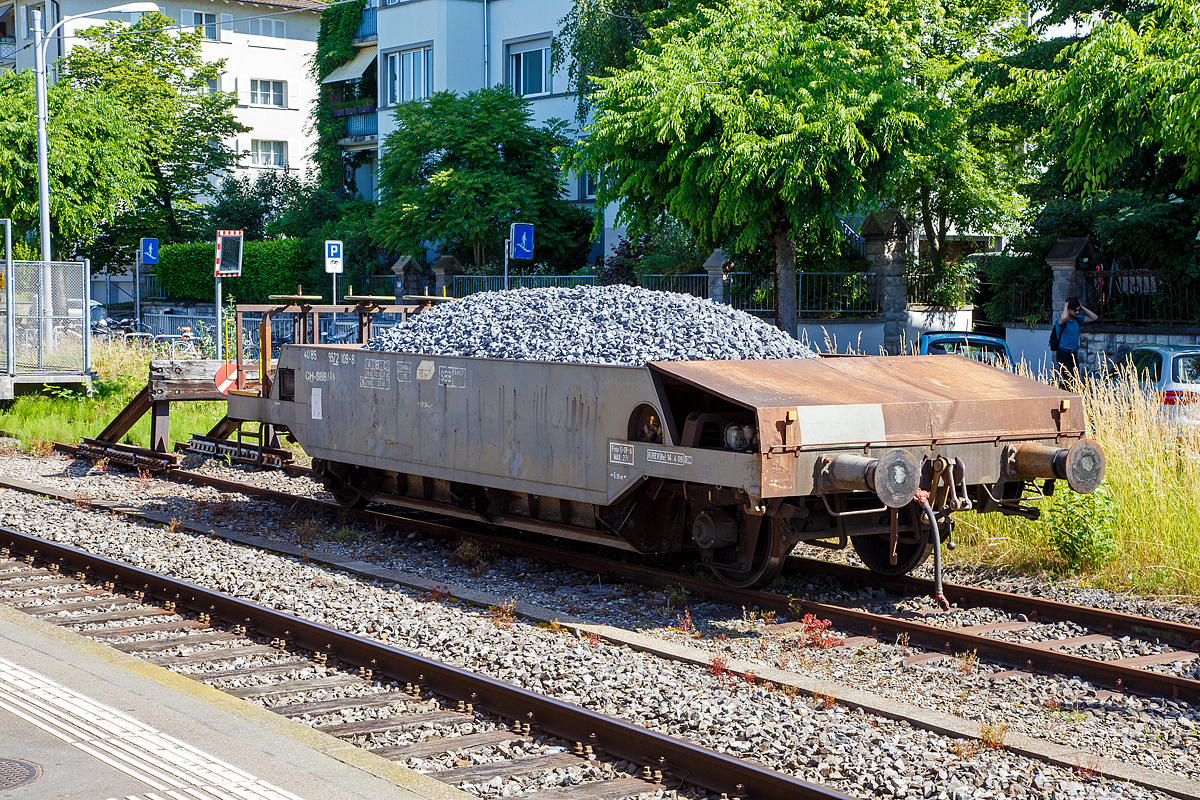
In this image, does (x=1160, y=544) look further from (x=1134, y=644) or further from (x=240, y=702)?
(x=240, y=702)

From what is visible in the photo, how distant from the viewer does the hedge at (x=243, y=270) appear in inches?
1759

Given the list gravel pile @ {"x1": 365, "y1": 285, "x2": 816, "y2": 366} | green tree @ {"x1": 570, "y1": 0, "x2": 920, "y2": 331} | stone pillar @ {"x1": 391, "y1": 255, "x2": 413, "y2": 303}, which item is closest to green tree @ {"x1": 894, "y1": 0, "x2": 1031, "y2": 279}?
green tree @ {"x1": 570, "y1": 0, "x2": 920, "y2": 331}

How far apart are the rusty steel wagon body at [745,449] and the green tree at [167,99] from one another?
135 feet

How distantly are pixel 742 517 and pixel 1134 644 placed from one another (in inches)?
99.0

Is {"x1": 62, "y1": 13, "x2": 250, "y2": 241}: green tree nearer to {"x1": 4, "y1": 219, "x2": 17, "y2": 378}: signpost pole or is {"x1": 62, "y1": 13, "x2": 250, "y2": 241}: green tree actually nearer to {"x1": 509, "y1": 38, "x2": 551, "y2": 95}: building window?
{"x1": 509, "y1": 38, "x2": 551, "y2": 95}: building window

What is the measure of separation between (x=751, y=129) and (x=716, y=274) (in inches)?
222

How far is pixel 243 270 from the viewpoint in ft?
149

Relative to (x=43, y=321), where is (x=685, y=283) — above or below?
above

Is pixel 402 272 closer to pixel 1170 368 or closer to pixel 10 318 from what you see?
pixel 10 318

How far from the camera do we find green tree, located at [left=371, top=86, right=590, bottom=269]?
35438mm

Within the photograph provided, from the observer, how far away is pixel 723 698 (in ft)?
20.9

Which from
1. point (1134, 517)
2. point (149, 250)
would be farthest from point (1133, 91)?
point (149, 250)

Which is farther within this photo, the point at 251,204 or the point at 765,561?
the point at 251,204

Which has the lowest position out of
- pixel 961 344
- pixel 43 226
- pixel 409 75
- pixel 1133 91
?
pixel 961 344
